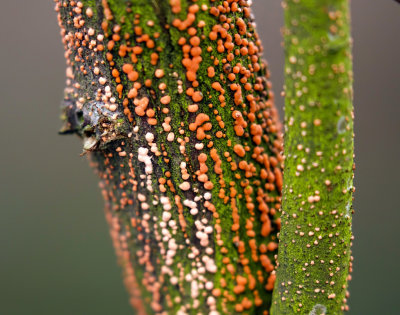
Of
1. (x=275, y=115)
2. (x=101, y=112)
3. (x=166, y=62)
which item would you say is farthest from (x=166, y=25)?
(x=275, y=115)

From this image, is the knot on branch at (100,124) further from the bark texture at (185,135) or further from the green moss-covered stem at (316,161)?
the green moss-covered stem at (316,161)

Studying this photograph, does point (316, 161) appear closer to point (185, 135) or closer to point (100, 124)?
point (185, 135)

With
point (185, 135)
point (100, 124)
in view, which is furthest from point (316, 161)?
point (100, 124)

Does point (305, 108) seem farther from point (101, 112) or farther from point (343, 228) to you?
point (101, 112)

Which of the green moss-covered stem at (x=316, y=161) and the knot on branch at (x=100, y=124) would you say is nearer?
the green moss-covered stem at (x=316, y=161)

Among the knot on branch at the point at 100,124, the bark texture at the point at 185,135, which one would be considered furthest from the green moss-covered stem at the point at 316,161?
the knot on branch at the point at 100,124

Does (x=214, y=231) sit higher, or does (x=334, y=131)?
(x=334, y=131)
